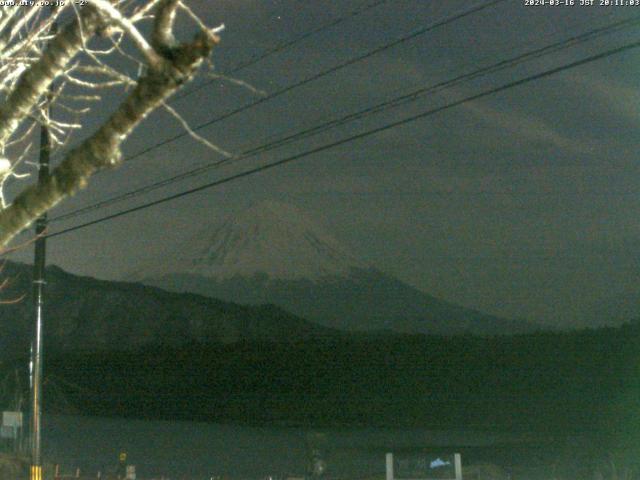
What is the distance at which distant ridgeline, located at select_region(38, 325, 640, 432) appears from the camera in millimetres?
67500

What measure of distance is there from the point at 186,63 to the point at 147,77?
9.7 inches

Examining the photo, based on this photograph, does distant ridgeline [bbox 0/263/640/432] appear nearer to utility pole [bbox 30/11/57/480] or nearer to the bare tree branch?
utility pole [bbox 30/11/57/480]

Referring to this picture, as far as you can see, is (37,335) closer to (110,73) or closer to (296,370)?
(110,73)

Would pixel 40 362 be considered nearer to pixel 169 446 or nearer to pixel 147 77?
pixel 147 77

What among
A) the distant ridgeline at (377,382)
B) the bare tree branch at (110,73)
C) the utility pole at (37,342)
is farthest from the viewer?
the distant ridgeline at (377,382)

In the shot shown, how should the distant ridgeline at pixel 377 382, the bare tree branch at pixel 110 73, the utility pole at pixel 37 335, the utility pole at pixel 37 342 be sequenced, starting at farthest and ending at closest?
the distant ridgeline at pixel 377 382 → the utility pole at pixel 37 335 → the utility pole at pixel 37 342 → the bare tree branch at pixel 110 73

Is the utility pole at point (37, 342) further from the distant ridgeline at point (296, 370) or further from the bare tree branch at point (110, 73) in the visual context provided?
the distant ridgeline at point (296, 370)

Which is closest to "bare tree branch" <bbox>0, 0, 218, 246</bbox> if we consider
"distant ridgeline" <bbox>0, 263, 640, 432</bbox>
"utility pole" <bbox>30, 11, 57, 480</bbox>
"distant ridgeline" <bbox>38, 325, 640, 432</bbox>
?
"utility pole" <bbox>30, 11, 57, 480</bbox>

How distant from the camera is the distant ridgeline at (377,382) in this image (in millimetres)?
67500

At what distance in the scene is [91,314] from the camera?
9962 centimetres

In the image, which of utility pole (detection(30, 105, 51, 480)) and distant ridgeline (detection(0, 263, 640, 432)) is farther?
distant ridgeline (detection(0, 263, 640, 432))

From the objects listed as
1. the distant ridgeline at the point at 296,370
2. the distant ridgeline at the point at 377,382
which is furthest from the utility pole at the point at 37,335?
the distant ridgeline at the point at 377,382

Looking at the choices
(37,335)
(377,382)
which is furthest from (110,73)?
(377,382)

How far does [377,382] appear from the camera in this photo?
3253 inches
